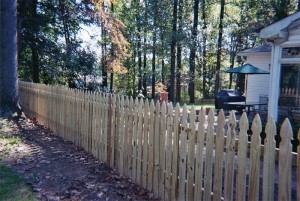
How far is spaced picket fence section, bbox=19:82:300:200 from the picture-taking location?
9.07 feet

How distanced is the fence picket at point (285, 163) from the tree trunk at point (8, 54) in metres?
9.11

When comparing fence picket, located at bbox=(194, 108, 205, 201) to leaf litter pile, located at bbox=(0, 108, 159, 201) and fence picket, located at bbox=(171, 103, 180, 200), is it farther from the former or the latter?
leaf litter pile, located at bbox=(0, 108, 159, 201)

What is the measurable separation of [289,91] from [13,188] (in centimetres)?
846

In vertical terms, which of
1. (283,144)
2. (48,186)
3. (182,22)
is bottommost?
(48,186)

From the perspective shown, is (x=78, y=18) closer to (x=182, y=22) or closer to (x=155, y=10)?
(x=155, y=10)

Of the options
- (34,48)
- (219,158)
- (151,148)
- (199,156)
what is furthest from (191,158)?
(34,48)

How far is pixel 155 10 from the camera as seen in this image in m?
23.9

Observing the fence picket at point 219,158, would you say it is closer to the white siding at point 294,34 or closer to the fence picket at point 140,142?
the fence picket at point 140,142

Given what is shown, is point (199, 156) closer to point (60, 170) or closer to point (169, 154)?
point (169, 154)

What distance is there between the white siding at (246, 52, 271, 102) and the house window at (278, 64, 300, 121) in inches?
279

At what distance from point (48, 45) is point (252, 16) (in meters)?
18.5

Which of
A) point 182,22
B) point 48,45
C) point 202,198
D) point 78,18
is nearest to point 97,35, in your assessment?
point 78,18

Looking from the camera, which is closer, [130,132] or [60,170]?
[130,132]

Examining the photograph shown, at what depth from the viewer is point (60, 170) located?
17.2 feet
